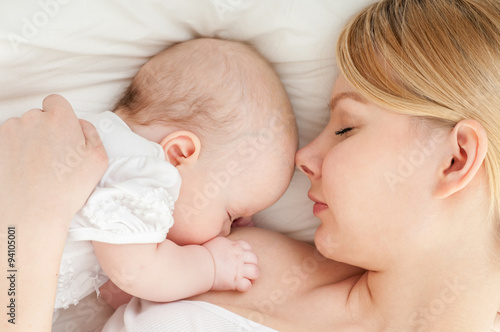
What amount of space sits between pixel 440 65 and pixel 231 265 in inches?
32.2

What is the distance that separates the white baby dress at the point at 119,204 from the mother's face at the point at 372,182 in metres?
0.46

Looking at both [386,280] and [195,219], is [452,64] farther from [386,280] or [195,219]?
[195,219]

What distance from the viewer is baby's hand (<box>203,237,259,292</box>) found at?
1471 mm

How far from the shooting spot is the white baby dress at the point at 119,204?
120 centimetres

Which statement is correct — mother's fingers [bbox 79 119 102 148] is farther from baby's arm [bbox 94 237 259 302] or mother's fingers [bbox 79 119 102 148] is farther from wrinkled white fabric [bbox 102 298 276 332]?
wrinkled white fabric [bbox 102 298 276 332]

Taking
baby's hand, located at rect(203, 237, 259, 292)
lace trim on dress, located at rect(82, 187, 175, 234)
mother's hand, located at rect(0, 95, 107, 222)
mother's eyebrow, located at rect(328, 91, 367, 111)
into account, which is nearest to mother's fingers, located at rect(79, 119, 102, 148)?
mother's hand, located at rect(0, 95, 107, 222)

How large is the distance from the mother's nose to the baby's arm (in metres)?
0.31

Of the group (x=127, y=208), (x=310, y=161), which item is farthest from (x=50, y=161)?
(x=310, y=161)

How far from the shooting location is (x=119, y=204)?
1220mm

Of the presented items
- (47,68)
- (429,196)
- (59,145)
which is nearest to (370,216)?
(429,196)

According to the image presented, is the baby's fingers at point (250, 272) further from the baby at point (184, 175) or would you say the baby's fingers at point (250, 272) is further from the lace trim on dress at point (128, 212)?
the lace trim on dress at point (128, 212)

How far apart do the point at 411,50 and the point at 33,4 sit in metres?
1.06

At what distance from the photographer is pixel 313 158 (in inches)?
59.3

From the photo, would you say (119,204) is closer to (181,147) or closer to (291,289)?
(181,147)
